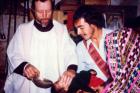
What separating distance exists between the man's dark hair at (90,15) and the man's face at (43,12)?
0.17m

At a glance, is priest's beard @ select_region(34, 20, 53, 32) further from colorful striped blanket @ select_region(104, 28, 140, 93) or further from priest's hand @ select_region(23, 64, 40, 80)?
colorful striped blanket @ select_region(104, 28, 140, 93)

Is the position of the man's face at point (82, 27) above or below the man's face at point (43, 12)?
below

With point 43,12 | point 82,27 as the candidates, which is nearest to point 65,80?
point 82,27

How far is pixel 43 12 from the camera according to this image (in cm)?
161

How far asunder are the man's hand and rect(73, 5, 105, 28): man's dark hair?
1.17 ft

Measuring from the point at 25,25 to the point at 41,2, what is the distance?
0.61 ft

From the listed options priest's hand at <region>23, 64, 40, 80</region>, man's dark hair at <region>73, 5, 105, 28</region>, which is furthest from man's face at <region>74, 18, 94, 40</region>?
priest's hand at <region>23, 64, 40, 80</region>

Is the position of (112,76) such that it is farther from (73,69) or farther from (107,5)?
(107,5)

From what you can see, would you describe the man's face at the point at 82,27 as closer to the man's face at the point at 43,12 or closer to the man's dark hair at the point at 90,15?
the man's dark hair at the point at 90,15

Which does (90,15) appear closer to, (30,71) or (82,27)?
(82,27)

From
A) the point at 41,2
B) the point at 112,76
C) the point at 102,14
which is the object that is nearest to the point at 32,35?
the point at 41,2

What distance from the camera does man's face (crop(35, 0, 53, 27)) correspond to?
63.1 inches

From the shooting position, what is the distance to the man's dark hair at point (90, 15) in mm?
1636

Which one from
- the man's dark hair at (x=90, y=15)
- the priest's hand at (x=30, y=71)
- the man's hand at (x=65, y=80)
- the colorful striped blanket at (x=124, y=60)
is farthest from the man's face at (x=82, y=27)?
the priest's hand at (x=30, y=71)
